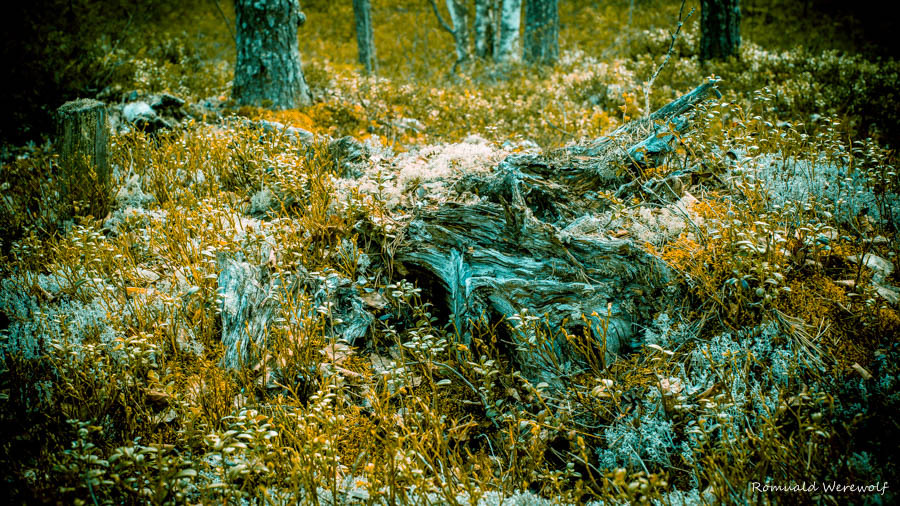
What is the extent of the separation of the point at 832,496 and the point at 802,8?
1923 cm

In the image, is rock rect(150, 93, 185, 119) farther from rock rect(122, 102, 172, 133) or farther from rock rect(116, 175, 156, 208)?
rock rect(116, 175, 156, 208)

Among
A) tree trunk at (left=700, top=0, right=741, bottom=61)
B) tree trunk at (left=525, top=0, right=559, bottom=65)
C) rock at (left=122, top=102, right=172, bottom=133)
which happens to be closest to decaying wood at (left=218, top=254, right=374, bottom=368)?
rock at (left=122, top=102, right=172, bottom=133)

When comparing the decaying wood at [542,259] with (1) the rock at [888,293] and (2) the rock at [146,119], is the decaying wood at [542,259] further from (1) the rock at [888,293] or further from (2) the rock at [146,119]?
(2) the rock at [146,119]

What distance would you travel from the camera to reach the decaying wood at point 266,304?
3.36m

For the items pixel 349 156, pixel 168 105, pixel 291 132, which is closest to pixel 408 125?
pixel 291 132

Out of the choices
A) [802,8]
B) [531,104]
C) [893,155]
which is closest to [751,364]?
[893,155]

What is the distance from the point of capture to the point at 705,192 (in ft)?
13.1

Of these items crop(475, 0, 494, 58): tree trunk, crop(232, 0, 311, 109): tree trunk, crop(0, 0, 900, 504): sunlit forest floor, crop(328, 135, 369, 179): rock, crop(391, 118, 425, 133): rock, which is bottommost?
crop(0, 0, 900, 504): sunlit forest floor

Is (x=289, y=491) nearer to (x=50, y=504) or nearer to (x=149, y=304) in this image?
(x=50, y=504)

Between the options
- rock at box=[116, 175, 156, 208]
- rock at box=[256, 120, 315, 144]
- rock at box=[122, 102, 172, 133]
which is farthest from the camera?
rock at box=[122, 102, 172, 133]

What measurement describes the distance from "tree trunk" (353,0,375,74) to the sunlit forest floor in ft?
24.2

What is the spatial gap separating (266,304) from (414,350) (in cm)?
113

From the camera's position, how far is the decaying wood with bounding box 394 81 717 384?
332 cm

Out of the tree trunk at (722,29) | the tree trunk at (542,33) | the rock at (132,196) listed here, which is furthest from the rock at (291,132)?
the tree trunk at (722,29)
